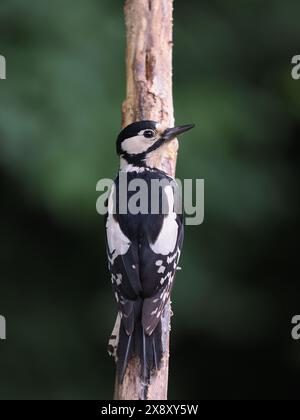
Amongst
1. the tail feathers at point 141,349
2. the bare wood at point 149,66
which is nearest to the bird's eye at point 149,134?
the bare wood at point 149,66

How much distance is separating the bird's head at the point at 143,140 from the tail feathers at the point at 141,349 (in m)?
0.76

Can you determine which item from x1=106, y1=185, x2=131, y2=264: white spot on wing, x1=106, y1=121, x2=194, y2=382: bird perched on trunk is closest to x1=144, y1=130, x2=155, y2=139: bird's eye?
x1=106, y1=121, x2=194, y2=382: bird perched on trunk

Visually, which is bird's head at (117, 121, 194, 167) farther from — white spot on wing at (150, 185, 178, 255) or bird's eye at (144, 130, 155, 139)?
white spot on wing at (150, 185, 178, 255)

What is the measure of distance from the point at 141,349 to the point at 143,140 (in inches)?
34.6

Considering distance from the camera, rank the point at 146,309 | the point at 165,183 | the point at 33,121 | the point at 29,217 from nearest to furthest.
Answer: the point at 146,309 → the point at 165,183 → the point at 33,121 → the point at 29,217

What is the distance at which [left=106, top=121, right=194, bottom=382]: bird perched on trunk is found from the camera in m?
3.89

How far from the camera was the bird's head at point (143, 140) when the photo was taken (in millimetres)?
4195

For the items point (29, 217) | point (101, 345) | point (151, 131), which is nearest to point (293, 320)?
point (101, 345)

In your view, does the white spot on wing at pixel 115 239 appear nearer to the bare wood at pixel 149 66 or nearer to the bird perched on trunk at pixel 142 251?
the bird perched on trunk at pixel 142 251

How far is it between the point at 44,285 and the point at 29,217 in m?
0.45

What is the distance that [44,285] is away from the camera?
571cm
